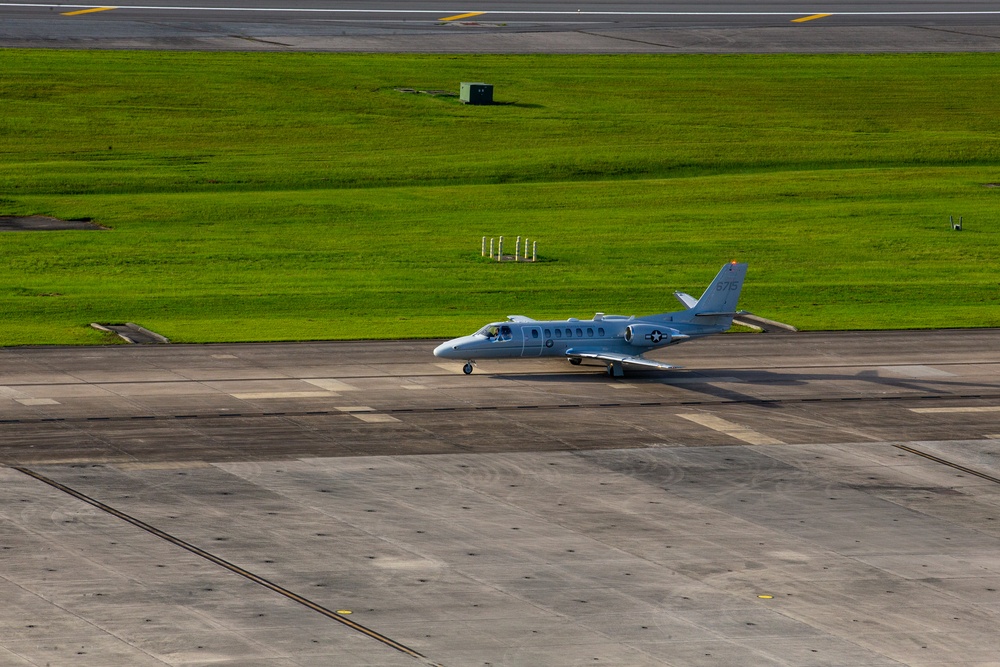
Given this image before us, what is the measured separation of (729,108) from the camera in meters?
120

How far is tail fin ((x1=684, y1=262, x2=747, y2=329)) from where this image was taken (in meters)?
62.0

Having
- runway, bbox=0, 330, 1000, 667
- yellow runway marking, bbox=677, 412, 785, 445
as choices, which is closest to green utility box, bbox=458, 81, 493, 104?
runway, bbox=0, 330, 1000, 667

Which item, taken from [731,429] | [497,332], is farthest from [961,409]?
[497,332]

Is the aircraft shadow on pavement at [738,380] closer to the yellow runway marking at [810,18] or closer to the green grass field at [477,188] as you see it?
the green grass field at [477,188]

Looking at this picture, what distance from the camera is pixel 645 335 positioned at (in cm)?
6022

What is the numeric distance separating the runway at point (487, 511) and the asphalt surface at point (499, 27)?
7182cm

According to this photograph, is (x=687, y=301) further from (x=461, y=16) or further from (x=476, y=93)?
(x=461, y=16)

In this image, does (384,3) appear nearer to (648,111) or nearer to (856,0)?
(648,111)

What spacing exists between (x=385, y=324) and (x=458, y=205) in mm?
28639

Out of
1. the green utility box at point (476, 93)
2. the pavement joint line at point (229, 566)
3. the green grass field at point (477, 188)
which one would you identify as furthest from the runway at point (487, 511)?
the green utility box at point (476, 93)

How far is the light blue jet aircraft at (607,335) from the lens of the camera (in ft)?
192

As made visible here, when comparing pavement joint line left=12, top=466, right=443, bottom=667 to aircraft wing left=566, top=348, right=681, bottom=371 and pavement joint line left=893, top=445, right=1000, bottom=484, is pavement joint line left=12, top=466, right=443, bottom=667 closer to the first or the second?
pavement joint line left=893, top=445, right=1000, bottom=484

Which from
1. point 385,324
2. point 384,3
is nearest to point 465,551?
point 385,324

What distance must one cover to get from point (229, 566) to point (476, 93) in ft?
282
